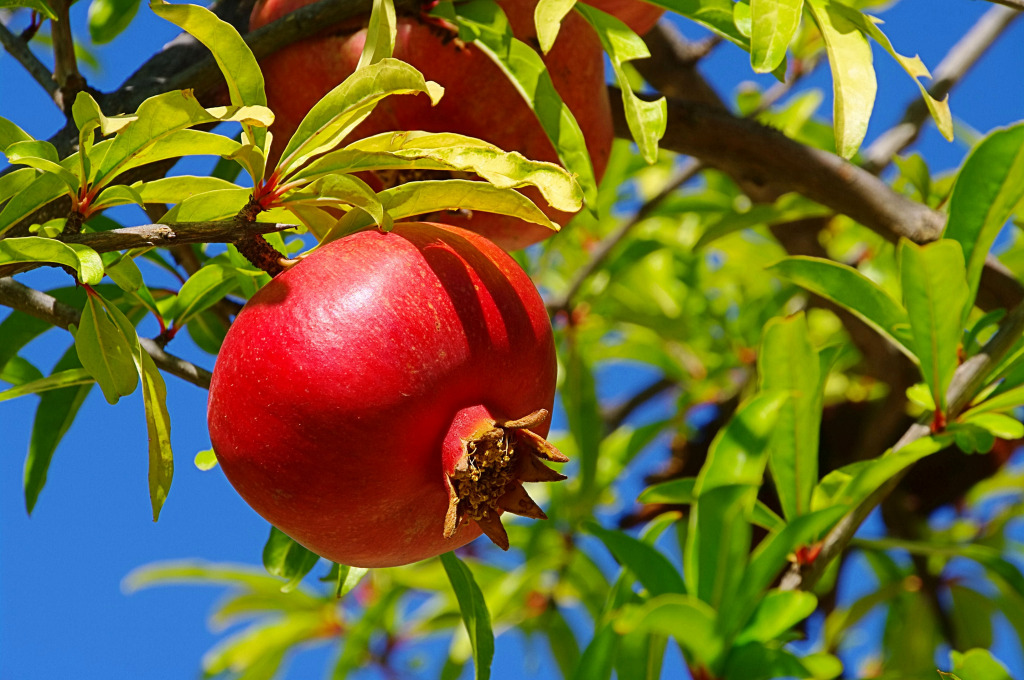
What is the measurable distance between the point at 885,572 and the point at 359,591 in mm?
1317

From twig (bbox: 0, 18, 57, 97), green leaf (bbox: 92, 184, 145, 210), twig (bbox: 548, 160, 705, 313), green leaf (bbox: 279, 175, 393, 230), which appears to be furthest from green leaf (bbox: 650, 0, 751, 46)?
twig (bbox: 548, 160, 705, 313)

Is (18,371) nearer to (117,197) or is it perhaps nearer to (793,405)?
(117,197)

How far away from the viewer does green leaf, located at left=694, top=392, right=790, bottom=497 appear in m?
0.97

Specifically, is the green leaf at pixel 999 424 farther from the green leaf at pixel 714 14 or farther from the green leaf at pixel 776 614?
the green leaf at pixel 714 14

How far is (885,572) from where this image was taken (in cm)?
181

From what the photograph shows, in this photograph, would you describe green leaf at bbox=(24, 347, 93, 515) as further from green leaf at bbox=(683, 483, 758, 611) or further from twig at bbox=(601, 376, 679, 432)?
twig at bbox=(601, 376, 679, 432)

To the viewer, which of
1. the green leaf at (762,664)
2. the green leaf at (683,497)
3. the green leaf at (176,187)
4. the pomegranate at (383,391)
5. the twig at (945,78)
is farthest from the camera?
the twig at (945,78)

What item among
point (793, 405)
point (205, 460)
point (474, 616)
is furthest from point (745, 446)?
point (205, 460)

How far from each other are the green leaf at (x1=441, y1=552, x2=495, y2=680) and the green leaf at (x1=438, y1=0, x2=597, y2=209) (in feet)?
1.29

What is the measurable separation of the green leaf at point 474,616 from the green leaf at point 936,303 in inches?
20.0

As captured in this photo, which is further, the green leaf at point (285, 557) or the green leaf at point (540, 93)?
the green leaf at point (285, 557)

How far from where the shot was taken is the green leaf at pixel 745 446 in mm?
966

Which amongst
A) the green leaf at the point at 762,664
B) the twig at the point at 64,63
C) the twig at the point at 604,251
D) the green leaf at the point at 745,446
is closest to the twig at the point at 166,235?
A: the twig at the point at 64,63

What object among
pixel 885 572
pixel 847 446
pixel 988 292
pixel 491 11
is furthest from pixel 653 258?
pixel 491 11
